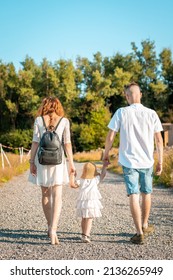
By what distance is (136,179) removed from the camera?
5750 mm

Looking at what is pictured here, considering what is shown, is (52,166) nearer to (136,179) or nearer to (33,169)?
(33,169)

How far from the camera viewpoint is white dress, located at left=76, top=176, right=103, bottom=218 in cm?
591

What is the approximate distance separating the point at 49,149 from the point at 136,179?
1127 mm

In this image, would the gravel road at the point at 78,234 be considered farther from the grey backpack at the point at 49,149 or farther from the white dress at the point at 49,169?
the grey backpack at the point at 49,149

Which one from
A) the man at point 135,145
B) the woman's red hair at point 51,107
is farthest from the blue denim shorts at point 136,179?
the woman's red hair at point 51,107

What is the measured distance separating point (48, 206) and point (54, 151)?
2.62ft

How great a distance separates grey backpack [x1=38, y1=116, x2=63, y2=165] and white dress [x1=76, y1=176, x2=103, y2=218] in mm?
557

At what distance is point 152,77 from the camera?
55156mm

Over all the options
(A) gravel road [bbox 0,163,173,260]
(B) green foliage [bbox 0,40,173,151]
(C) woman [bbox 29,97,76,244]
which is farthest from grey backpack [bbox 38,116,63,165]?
(B) green foliage [bbox 0,40,173,151]

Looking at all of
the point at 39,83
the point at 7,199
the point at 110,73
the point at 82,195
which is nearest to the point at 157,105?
the point at 110,73

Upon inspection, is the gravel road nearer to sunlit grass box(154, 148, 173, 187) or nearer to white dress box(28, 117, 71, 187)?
white dress box(28, 117, 71, 187)

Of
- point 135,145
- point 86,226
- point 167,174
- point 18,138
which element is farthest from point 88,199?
point 18,138

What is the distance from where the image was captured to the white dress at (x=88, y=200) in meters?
5.91
